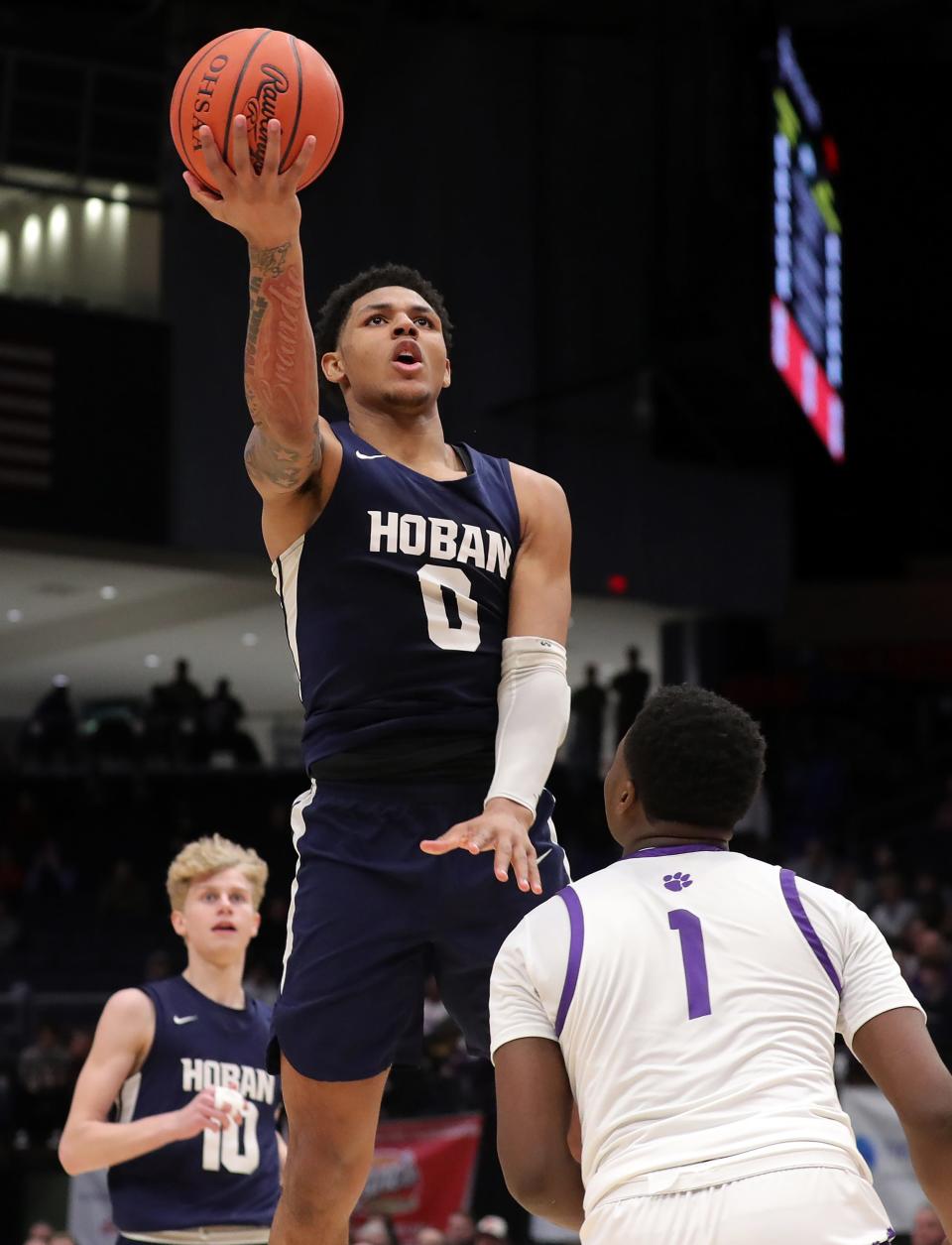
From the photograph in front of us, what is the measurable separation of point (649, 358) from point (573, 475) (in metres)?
1.72

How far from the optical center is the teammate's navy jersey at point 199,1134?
18.3 feet

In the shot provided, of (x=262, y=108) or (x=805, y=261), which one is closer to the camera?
(x=262, y=108)

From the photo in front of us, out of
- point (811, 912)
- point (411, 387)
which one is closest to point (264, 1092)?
point (411, 387)

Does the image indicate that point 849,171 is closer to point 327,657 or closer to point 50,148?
point 50,148

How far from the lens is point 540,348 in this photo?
19.5 meters

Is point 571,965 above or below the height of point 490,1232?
above

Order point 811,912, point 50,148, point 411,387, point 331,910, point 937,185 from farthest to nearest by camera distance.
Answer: point 937,185
point 50,148
point 411,387
point 331,910
point 811,912

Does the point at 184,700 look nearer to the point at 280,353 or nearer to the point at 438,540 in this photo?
the point at 438,540

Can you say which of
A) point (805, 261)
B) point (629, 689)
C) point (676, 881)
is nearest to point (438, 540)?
point (676, 881)

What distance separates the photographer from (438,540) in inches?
159

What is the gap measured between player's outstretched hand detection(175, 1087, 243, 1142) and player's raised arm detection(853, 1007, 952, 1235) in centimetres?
277

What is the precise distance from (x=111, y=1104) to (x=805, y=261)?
12.8 m

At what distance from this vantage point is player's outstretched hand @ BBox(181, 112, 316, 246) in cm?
353

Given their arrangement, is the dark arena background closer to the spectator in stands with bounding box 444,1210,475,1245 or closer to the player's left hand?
the spectator in stands with bounding box 444,1210,475,1245
